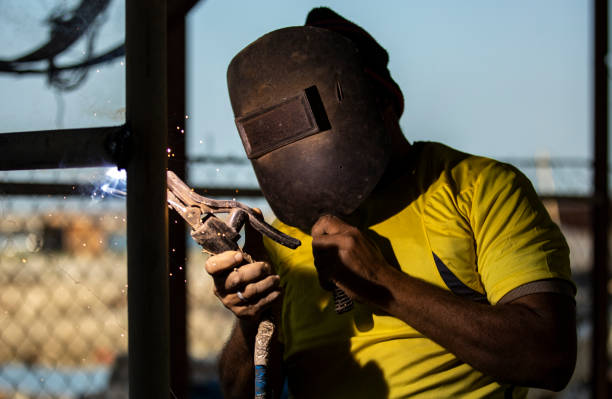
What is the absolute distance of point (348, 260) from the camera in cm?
104

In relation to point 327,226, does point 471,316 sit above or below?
below

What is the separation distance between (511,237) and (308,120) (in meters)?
0.43

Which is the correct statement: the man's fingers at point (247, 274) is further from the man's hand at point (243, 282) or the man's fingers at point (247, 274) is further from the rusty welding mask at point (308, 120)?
the rusty welding mask at point (308, 120)

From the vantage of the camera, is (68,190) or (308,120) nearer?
(308,120)

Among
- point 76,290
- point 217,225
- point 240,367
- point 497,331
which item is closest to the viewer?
point 217,225

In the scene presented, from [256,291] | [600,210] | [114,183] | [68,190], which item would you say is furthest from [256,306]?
[600,210]

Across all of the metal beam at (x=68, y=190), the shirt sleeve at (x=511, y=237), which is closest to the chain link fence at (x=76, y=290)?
the metal beam at (x=68, y=190)

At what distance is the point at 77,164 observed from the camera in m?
0.78

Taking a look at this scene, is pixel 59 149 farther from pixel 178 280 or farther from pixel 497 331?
pixel 178 280

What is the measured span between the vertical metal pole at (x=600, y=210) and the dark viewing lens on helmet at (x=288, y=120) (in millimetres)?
2341

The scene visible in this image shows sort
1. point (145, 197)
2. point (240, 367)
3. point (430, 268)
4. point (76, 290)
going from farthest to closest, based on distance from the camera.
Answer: point (76, 290), point (240, 367), point (430, 268), point (145, 197)

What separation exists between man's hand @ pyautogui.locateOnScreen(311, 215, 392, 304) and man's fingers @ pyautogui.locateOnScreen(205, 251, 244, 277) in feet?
0.58

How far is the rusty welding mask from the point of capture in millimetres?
963

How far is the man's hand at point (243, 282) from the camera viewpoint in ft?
2.98
